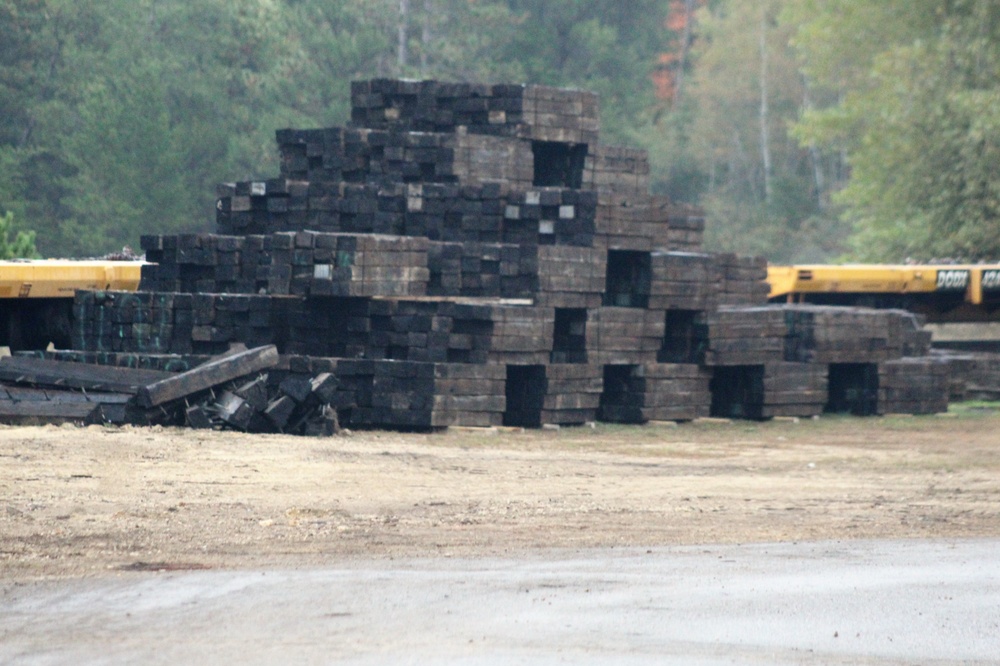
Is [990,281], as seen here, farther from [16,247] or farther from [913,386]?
[16,247]

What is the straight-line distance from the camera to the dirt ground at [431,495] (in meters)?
10.3

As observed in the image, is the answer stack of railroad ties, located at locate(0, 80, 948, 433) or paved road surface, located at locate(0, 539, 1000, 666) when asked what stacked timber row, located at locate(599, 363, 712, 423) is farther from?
paved road surface, located at locate(0, 539, 1000, 666)

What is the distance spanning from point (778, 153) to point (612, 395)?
55.8m

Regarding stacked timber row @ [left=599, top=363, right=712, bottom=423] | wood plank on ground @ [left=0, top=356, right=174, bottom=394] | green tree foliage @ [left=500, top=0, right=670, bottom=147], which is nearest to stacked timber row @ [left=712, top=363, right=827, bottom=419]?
stacked timber row @ [left=599, top=363, right=712, bottom=423]

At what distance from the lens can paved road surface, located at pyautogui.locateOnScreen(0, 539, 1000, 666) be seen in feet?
24.2

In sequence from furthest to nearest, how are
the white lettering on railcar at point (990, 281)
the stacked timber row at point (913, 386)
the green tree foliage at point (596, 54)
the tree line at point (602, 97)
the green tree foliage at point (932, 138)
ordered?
the green tree foliage at point (596, 54), the tree line at point (602, 97), the green tree foliage at point (932, 138), the white lettering on railcar at point (990, 281), the stacked timber row at point (913, 386)

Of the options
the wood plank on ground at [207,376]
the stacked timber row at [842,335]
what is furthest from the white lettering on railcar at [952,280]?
the wood plank on ground at [207,376]

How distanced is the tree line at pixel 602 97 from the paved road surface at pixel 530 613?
25396mm

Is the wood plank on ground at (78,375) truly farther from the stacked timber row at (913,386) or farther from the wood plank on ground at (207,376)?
the stacked timber row at (913,386)

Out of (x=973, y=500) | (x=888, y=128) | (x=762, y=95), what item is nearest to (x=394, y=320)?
(x=973, y=500)

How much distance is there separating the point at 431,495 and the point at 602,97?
55.9 meters

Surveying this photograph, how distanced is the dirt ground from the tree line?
1943cm

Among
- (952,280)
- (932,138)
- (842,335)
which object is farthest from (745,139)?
(842,335)

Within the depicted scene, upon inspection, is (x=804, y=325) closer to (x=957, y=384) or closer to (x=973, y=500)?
(x=957, y=384)
